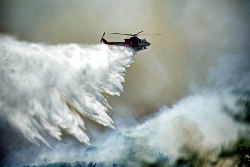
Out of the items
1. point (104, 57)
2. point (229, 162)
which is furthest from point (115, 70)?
point (229, 162)

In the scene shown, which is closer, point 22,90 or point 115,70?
point 22,90

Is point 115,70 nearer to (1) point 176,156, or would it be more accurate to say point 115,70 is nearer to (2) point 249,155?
(1) point 176,156

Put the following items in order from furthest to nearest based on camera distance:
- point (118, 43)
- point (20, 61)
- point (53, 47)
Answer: point (118, 43), point (53, 47), point (20, 61)

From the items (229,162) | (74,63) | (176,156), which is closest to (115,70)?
(74,63)

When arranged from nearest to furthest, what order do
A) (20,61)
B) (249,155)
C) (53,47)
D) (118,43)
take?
(20,61) < (53,47) < (118,43) < (249,155)

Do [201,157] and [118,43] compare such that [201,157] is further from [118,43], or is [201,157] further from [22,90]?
[22,90]

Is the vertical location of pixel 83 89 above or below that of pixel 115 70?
Answer: below

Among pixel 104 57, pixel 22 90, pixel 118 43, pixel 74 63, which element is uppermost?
pixel 118 43

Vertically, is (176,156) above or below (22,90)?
above

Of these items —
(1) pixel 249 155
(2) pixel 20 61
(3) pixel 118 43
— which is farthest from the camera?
(1) pixel 249 155
